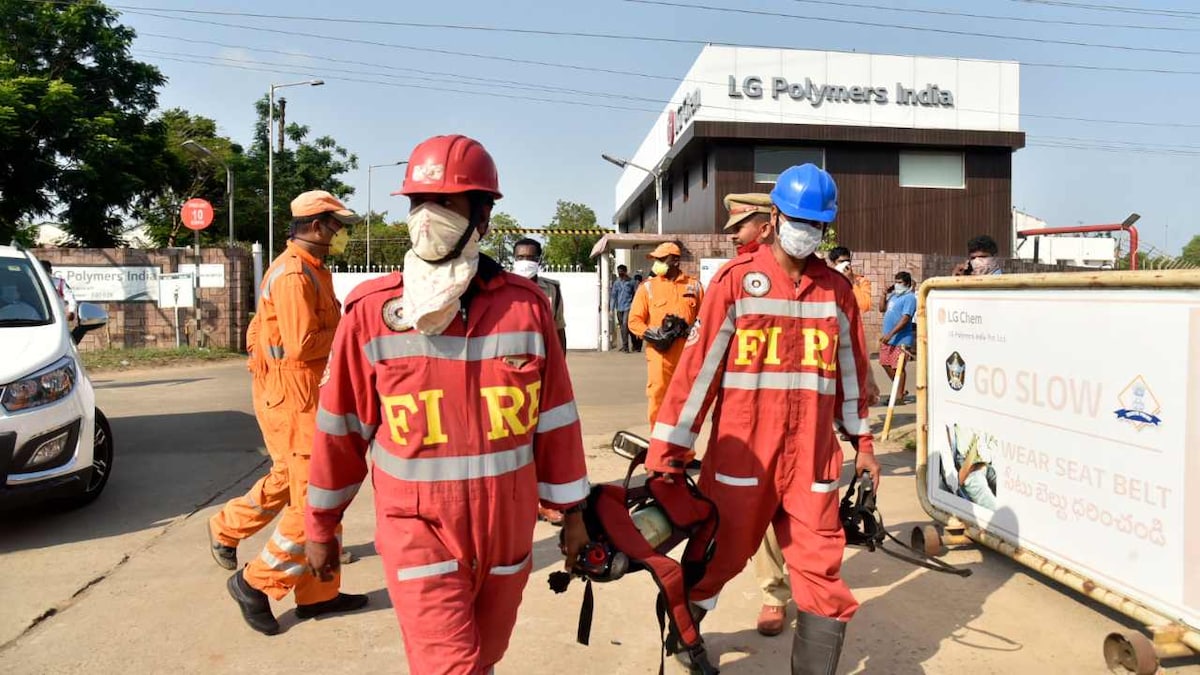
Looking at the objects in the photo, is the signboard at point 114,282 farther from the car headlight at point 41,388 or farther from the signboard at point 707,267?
the car headlight at point 41,388

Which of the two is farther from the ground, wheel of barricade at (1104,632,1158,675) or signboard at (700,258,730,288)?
signboard at (700,258,730,288)

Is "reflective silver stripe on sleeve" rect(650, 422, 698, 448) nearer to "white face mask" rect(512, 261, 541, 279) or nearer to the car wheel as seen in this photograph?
"white face mask" rect(512, 261, 541, 279)

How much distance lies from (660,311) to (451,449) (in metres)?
4.55

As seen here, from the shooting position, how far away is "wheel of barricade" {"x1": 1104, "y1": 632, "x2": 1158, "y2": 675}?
3.35 metres

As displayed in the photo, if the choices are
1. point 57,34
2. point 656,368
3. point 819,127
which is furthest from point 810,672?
point 57,34

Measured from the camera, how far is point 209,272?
18.6 metres

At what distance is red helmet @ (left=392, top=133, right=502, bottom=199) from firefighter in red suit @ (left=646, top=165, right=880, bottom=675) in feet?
4.17

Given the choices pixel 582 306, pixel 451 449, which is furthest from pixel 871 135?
pixel 451 449

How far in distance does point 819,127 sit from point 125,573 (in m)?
20.9

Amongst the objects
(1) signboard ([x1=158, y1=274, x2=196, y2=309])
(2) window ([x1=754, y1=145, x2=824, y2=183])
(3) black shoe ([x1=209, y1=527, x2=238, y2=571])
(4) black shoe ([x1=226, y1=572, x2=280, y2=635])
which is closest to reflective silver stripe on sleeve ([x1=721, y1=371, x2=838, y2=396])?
(4) black shoe ([x1=226, y1=572, x2=280, y2=635])

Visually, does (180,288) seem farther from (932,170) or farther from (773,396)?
(932,170)

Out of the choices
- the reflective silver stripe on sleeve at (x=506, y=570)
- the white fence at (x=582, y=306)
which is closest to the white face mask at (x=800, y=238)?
the reflective silver stripe on sleeve at (x=506, y=570)

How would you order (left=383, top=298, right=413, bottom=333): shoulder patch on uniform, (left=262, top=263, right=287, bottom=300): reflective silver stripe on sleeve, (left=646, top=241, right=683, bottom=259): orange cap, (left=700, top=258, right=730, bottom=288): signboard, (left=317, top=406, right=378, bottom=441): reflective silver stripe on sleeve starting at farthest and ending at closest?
(left=700, top=258, right=730, bottom=288): signboard → (left=646, top=241, right=683, bottom=259): orange cap → (left=262, top=263, right=287, bottom=300): reflective silver stripe on sleeve → (left=317, top=406, right=378, bottom=441): reflective silver stripe on sleeve → (left=383, top=298, right=413, bottom=333): shoulder patch on uniform

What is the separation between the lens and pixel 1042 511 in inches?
169
